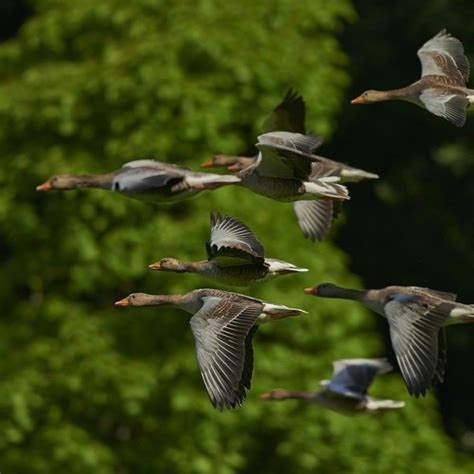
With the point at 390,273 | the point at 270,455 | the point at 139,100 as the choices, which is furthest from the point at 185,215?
the point at 390,273

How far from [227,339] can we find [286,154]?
1.49m

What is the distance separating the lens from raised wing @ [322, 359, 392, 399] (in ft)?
35.9

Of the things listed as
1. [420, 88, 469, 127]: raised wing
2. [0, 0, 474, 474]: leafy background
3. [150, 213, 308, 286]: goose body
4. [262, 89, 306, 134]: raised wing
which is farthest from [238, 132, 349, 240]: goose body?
[0, 0, 474, 474]: leafy background

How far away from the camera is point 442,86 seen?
31.7 feet

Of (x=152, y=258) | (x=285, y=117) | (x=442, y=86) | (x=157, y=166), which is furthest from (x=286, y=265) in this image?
(x=152, y=258)

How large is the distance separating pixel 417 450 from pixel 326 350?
132cm

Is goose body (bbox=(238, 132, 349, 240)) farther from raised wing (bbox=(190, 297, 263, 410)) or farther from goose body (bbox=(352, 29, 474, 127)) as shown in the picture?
raised wing (bbox=(190, 297, 263, 410))

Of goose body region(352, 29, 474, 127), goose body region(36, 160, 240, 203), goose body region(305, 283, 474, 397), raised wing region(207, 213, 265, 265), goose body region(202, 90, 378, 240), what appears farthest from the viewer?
goose body region(36, 160, 240, 203)

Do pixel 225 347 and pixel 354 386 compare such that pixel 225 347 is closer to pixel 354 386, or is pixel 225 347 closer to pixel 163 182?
pixel 163 182

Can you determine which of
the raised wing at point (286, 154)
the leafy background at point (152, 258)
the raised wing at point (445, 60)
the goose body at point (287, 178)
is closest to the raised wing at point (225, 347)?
the raised wing at point (286, 154)

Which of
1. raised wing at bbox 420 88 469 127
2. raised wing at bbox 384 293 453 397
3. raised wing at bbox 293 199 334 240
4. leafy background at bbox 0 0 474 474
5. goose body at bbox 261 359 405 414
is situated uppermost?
raised wing at bbox 420 88 469 127

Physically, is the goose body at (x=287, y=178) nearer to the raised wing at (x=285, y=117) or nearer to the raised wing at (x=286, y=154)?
the raised wing at (x=286, y=154)

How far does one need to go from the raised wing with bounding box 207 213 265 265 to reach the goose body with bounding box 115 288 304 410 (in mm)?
→ 219

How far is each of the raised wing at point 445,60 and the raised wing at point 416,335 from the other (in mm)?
2128
